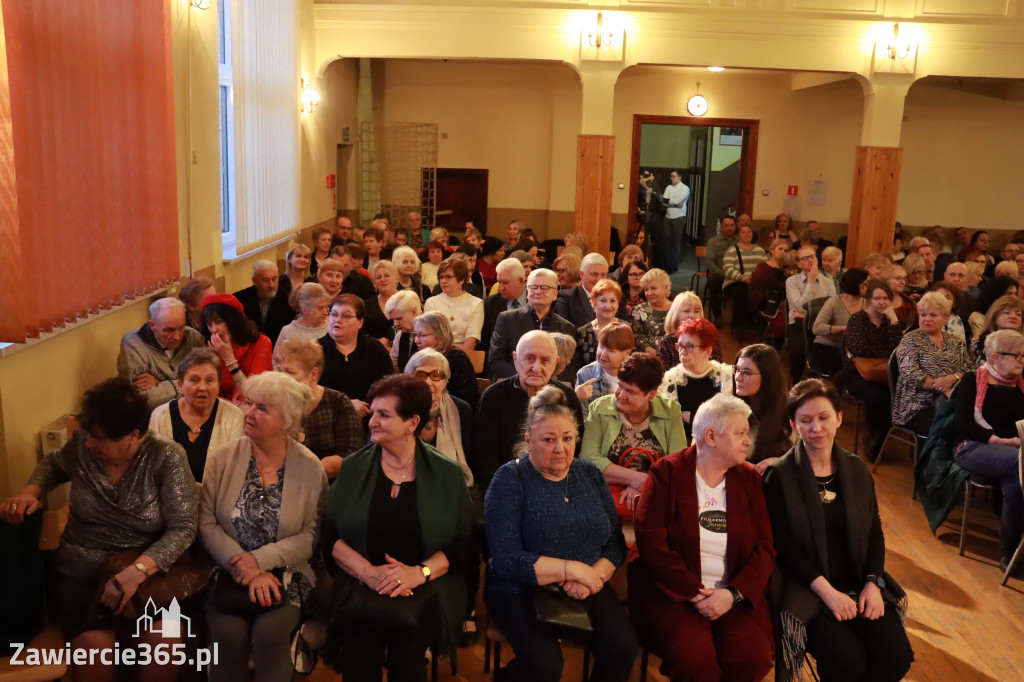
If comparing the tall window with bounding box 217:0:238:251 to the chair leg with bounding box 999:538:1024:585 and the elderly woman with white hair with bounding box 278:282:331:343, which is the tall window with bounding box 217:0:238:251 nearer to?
the elderly woman with white hair with bounding box 278:282:331:343

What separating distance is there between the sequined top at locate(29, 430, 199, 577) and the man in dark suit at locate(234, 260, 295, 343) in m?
3.24

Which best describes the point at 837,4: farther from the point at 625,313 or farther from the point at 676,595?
the point at 676,595

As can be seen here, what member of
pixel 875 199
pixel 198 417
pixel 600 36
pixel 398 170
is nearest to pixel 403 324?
pixel 198 417

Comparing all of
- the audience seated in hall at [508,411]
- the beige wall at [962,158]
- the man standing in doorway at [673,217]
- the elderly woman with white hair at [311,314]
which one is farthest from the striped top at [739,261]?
the audience seated in hall at [508,411]

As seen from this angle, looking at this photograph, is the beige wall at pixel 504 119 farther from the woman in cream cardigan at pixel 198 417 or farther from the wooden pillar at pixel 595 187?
the woman in cream cardigan at pixel 198 417

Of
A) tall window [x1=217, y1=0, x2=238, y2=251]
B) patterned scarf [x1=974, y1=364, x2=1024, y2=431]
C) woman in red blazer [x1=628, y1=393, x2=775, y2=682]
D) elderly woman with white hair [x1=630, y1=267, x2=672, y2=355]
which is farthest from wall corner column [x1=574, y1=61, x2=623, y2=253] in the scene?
woman in red blazer [x1=628, y1=393, x2=775, y2=682]

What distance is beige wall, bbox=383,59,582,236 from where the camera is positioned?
12.8 metres

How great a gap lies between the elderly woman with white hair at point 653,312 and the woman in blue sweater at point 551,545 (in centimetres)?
245

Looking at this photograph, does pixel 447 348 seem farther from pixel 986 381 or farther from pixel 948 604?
pixel 986 381

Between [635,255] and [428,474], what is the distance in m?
4.64

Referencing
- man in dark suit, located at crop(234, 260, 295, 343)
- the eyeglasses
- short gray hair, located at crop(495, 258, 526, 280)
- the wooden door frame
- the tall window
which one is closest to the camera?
the eyeglasses

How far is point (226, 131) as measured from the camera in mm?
7414

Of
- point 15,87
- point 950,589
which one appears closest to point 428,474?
point 15,87

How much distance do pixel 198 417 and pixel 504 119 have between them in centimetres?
1011
